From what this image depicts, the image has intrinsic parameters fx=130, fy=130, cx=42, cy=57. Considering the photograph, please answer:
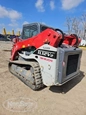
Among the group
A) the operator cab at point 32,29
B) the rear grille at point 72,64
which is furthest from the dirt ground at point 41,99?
the operator cab at point 32,29

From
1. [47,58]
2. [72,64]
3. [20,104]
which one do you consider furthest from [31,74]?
[72,64]

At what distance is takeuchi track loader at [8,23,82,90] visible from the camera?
3586 millimetres

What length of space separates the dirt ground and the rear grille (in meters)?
0.68

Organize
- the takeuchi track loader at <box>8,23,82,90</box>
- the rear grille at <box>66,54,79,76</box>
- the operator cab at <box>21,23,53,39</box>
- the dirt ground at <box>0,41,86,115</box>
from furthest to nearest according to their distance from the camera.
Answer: the operator cab at <box>21,23,53,39</box>
the rear grille at <box>66,54,79,76</box>
the takeuchi track loader at <box>8,23,82,90</box>
the dirt ground at <box>0,41,86,115</box>

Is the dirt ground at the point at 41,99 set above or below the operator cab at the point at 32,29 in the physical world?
below

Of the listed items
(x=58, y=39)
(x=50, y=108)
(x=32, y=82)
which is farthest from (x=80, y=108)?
(x=58, y=39)

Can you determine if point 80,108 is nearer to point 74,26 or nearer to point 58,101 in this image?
point 58,101

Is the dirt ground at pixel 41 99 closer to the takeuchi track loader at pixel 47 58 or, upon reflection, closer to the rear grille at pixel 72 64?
the takeuchi track loader at pixel 47 58

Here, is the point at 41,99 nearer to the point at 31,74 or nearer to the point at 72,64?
the point at 31,74

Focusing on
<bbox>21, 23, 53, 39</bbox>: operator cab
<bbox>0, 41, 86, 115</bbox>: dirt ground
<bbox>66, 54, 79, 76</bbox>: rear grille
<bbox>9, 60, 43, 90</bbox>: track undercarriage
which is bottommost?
<bbox>0, 41, 86, 115</bbox>: dirt ground

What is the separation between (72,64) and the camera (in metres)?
4.27

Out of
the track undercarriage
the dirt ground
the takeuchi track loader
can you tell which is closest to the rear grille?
the takeuchi track loader

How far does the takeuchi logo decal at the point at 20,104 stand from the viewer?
10.2 ft

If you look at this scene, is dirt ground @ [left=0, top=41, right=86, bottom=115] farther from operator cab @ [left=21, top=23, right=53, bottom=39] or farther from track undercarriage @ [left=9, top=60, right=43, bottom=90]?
operator cab @ [left=21, top=23, right=53, bottom=39]
